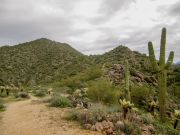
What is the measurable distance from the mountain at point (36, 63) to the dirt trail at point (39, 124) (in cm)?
3587

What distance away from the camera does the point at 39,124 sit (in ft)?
40.2

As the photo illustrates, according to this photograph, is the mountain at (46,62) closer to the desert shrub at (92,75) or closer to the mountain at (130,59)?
the mountain at (130,59)

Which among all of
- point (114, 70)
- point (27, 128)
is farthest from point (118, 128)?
point (114, 70)

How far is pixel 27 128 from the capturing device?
463 inches

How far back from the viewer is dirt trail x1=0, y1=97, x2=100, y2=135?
36.5ft

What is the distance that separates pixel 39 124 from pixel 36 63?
50914mm

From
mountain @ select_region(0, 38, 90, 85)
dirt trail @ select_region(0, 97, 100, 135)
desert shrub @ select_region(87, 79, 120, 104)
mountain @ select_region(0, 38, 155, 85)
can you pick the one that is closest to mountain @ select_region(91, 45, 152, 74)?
mountain @ select_region(0, 38, 155, 85)

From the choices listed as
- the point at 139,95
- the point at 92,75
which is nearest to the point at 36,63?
the point at 92,75

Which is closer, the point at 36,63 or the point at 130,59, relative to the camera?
the point at 130,59

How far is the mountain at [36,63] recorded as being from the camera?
54.8m

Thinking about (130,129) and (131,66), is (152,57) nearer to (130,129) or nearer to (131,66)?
(130,129)

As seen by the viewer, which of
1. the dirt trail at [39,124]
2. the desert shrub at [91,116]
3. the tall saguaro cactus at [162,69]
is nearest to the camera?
the dirt trail at [39,124]

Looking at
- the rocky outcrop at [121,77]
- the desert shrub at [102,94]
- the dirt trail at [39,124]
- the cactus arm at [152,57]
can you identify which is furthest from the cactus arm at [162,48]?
the rocky outcrop at [121,77]

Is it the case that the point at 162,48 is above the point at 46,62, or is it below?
below
